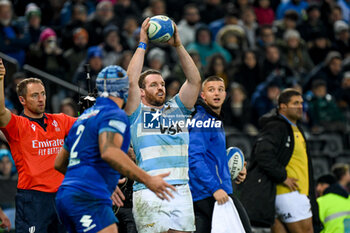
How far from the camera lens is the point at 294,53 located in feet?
55.2

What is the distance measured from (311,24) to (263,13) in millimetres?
1362

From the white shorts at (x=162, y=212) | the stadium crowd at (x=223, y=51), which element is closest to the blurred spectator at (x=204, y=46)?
the stadium crowd at (x=223, y=51)

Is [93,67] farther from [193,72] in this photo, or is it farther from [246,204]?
[193,72]

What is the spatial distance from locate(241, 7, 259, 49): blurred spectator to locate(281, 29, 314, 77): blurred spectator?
803 millimetres

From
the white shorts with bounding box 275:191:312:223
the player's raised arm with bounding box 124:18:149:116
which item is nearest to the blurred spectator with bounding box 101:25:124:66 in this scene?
the white shorts with bounding box 275:191:312:223

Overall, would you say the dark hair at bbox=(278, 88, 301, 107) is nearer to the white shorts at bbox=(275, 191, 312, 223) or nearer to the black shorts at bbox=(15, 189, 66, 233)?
the white shorts at bbox=(275, 191, 312, 223)

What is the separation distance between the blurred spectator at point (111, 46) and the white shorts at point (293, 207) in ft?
20.2

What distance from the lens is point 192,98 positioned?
7766 mm

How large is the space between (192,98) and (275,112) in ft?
9.08

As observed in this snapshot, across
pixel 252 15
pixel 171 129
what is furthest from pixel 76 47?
pixel 171 129

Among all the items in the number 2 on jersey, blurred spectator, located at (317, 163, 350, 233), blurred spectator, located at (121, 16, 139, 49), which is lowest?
blurred spectator, located at (317, 163, 350, 233)

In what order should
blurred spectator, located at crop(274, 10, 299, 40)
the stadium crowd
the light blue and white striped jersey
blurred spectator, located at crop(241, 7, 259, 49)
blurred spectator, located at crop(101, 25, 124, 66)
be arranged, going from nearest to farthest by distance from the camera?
the light blue and white striped jersey
the stadium crowd
blurred spectator, located at crop(101, 25, 124, 66)
blurred spectator, located at crop(241, 7, 259, 49)
blurred spectator, located at crop(274, 10, 299, 40)

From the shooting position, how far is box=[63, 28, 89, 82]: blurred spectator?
14.3 m

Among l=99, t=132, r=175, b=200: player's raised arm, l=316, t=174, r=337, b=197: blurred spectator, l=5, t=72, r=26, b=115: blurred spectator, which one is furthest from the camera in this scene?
l=5, t=72, r=26, b=115: blurred spectator
